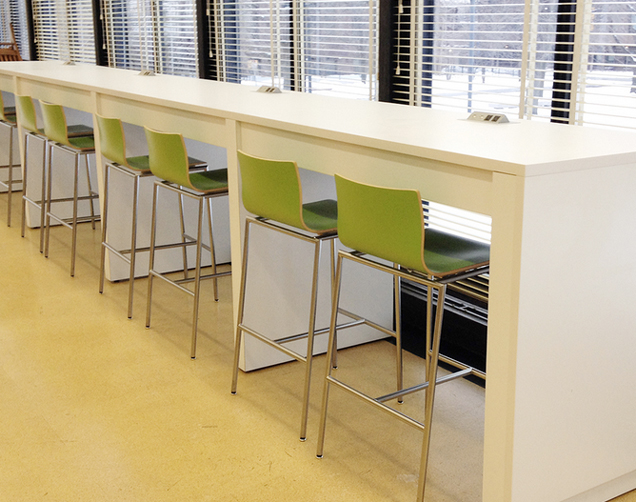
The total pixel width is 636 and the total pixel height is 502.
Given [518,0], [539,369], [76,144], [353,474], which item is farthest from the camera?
[76,144]

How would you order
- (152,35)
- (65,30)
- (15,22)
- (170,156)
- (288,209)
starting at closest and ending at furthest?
(288,209), (170,156), (152,35), (65,30), (15,22)

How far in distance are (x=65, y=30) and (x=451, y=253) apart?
264 inches

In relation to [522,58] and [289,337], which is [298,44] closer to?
[522,58]

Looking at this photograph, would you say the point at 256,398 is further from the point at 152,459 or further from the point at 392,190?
the point at 392,190

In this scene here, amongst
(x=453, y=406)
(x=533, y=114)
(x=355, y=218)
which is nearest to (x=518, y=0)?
(x=533, y=114)

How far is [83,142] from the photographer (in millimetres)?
4141

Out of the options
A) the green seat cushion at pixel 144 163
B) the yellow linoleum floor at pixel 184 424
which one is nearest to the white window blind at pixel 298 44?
the green seat cushion at pixel 144 163

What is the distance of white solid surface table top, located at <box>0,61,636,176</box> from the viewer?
5.92 feet

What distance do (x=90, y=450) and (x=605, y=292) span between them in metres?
1.62

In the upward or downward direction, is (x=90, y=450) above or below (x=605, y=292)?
below

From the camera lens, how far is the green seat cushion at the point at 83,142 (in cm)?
405

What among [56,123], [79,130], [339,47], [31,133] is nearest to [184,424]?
[56,123]

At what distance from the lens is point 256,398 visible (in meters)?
2.78

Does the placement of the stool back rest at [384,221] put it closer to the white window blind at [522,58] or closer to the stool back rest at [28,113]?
the white window blind at [522,58]
